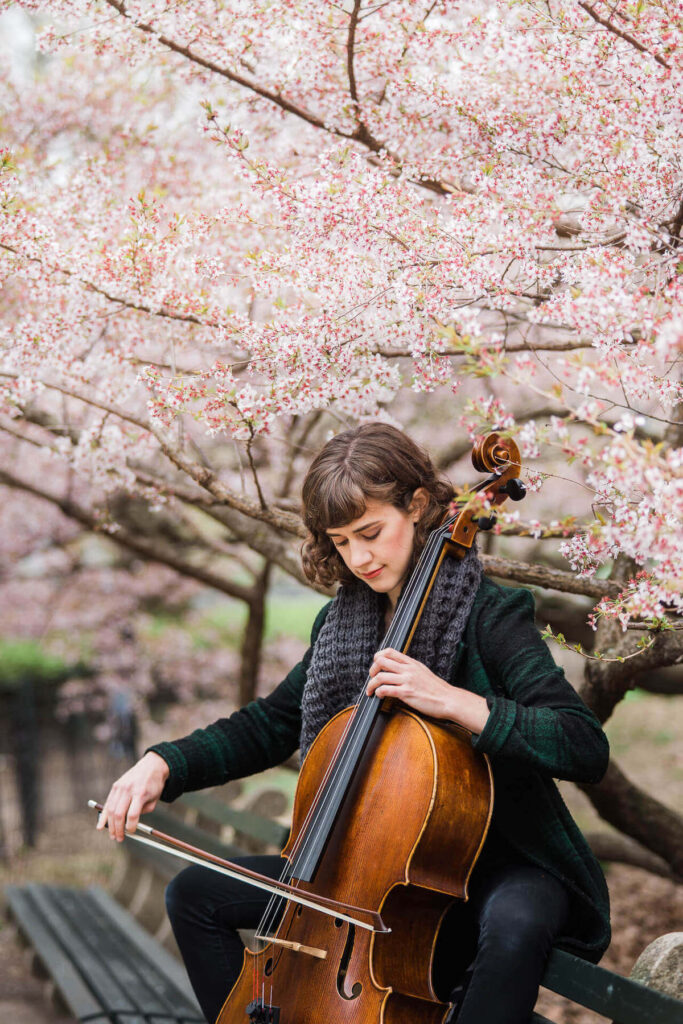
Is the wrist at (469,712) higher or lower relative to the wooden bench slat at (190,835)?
higher

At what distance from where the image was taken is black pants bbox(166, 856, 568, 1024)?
164cm

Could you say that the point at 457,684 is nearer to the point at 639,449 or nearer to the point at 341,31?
the point at 639,449

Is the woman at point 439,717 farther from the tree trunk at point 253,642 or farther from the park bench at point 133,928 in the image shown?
the tree trunk at point 253,642

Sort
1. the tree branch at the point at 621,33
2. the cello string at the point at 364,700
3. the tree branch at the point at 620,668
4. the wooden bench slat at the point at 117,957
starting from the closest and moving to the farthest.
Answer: the cello string at the point at 364,700
the tree branch at the point at 621,33
the tree branch at the point at 620,668
the wooden bench slat at the point at 117,957

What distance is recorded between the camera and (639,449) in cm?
131

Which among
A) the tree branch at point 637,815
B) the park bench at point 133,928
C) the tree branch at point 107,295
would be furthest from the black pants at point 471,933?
the tree branch at point 107,295

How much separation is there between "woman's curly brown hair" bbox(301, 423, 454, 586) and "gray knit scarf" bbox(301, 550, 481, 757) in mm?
107

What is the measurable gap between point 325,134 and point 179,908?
2.38 metres

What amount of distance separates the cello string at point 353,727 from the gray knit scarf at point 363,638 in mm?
41

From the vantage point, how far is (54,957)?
321cm

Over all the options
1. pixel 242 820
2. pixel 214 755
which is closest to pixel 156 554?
pixel 242 820

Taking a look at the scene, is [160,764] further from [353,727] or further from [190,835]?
[190,835]

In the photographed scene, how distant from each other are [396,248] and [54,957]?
8.63ft

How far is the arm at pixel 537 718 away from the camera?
1744mm
